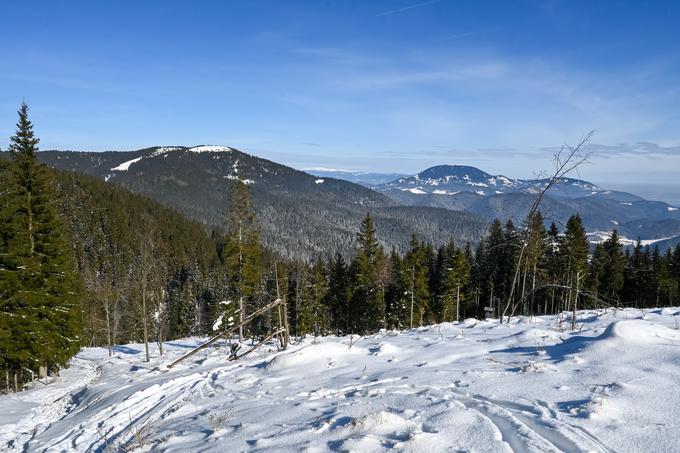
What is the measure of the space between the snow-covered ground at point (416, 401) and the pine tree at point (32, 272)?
12.3 metres

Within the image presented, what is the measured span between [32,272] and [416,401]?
69.6 ft

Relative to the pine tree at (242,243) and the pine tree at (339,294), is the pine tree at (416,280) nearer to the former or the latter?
the pine tree at (339,294)

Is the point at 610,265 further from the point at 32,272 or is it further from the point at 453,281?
the point at 32,272

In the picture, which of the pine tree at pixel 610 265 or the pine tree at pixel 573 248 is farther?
the pine tree at pixel 610 265

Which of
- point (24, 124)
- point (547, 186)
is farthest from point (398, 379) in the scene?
point (24, 124)

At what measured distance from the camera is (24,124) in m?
21.6

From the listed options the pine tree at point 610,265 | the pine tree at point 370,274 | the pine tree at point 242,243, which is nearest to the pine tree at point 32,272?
the pine tree at point 242,243

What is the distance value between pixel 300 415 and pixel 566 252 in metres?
44.9

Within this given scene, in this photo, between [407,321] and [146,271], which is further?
[407,321]

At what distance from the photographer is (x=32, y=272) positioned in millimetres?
19594

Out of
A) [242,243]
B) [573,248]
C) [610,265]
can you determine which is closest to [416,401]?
[242,243]

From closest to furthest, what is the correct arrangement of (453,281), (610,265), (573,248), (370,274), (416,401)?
(416,401) → (370,274) → (573,248) → (453,281) → (610,265)

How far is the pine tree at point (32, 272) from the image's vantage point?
19.0 metres

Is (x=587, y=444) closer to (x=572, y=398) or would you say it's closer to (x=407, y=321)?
(x=572, y=398)
